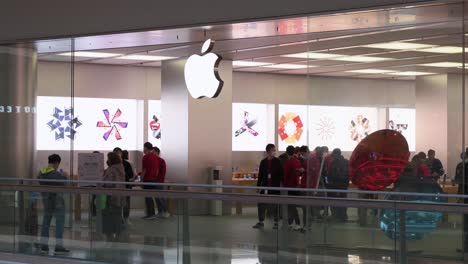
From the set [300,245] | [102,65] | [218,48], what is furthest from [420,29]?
[102,65]

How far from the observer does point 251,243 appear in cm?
986

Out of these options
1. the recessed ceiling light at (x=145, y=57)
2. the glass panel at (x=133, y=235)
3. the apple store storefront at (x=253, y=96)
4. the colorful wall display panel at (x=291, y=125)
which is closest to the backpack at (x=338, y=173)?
the apple store storefront at (x=253, y=96)

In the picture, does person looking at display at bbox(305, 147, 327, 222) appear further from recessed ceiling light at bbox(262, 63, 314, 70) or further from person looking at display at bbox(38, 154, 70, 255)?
recessed ceiling light at bbox(262, 63, 314, 70)

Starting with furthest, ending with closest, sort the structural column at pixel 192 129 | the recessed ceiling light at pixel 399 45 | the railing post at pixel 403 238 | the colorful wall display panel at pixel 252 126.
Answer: the colorful wall display panel at pixel 252 126 < the structural column at pixel 192 129 < the recessed ceiling light at pixel 399 45 < the railing post at pixel 403 238

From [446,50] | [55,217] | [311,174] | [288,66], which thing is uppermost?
[288,66]

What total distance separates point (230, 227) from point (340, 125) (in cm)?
393

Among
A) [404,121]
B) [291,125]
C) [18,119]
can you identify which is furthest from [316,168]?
[291,125]

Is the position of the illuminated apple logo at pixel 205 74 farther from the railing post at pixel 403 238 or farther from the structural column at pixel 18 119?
the railing post at pixel 403 238

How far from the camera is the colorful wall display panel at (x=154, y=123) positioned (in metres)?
22.4

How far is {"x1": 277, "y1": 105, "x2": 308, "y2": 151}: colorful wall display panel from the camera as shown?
80.3 ft

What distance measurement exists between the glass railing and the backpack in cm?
35

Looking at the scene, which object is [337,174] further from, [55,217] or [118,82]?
[118,82]

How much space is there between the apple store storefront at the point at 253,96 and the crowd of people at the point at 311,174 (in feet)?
0.22

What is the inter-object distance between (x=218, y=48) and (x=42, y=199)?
273 inches
